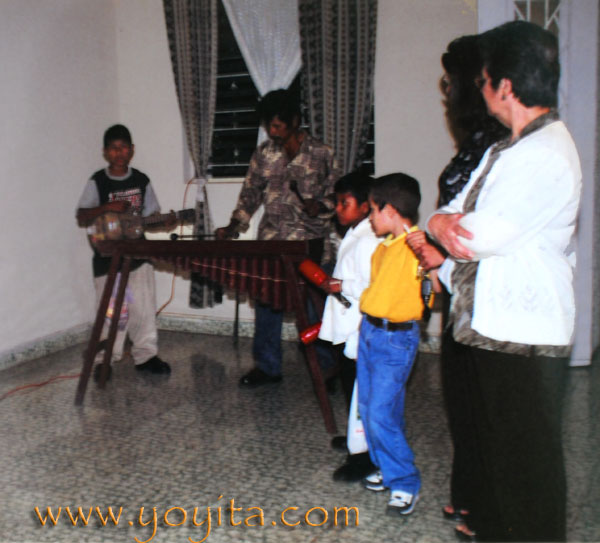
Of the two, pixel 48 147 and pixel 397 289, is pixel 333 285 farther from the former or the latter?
pixel 48 147

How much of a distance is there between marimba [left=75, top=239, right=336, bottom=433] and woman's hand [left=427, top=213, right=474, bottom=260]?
4.67ft

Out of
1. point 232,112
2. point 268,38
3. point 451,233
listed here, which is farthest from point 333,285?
point 232,112

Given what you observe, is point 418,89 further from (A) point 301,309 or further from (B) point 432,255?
(B) point 432,255

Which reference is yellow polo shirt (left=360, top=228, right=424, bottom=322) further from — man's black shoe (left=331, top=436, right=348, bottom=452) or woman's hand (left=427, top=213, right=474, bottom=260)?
man's black shoe (left=331, top=436, right=348, bottom=452)

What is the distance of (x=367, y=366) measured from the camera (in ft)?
7.95

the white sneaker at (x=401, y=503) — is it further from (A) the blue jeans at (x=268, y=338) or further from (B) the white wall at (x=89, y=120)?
(B) the white wall at (x=89, y=120)

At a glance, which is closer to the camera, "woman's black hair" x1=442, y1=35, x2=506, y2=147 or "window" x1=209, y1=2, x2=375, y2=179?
"woman's black hair" x1=442, y1=35, x2=506, y2=147

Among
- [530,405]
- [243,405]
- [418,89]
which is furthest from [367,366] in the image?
[418,89]

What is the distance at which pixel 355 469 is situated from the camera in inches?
105

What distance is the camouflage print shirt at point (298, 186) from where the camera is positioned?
383 cm

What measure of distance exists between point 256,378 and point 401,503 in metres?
1.79

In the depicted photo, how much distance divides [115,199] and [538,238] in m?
3.19

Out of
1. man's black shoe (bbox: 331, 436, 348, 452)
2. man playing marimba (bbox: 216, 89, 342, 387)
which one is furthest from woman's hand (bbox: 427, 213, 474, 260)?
man playing marimba (bbox: 216, 89, 342, 387)

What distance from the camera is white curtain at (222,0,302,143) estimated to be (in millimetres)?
4906
